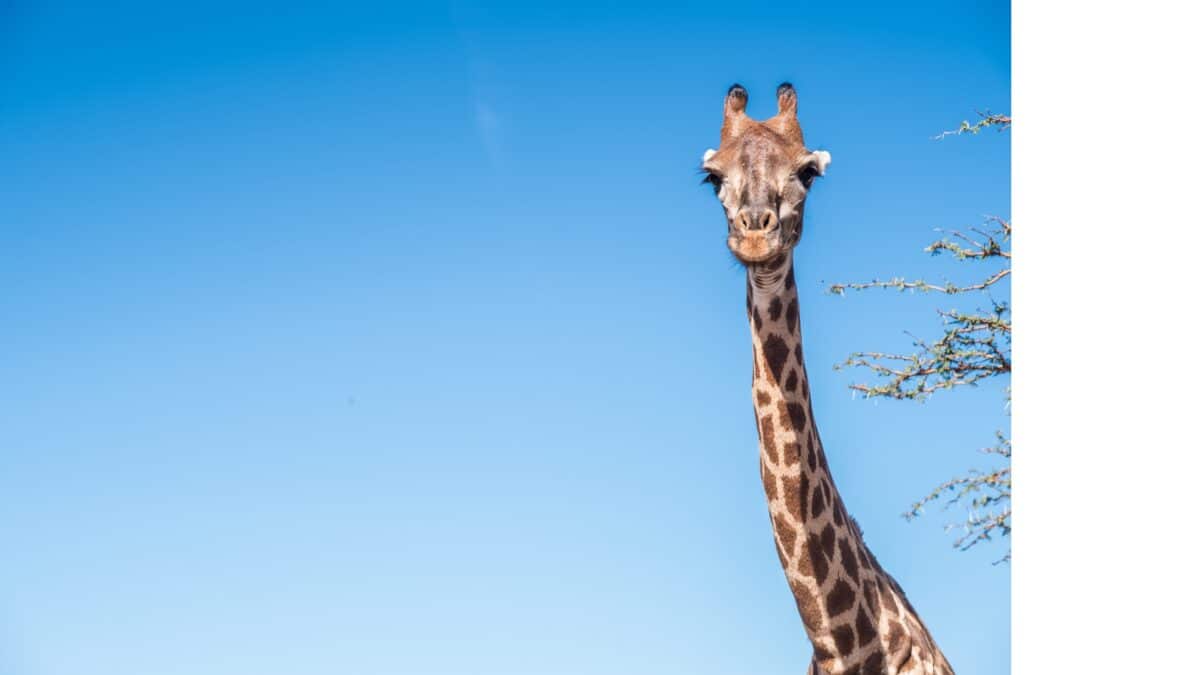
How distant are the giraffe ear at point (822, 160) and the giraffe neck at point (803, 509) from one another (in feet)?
1.76

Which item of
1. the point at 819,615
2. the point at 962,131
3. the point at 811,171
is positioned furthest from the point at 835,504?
the point at 962,131

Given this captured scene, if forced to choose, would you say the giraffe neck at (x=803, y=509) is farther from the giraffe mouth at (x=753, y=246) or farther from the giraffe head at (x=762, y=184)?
the giraffe mouth at (x=753, y=246)

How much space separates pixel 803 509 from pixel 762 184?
179 cm

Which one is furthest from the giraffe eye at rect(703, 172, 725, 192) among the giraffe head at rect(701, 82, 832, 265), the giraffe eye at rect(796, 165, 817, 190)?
the giraffe eye at rect(796, 165, 817, 190)

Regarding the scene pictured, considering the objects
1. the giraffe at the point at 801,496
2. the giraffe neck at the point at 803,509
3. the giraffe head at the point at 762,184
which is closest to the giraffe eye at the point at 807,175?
the giraffe head at the point at 762,184

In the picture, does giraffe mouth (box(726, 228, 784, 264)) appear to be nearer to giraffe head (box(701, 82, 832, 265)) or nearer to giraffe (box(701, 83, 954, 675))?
giraffe head (box(701, 82, 832, 265))

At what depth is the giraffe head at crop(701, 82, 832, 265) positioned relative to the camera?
16.0 ft

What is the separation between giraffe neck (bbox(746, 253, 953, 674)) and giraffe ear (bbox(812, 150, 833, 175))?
535mm

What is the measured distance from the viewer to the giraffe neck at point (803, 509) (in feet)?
19.7

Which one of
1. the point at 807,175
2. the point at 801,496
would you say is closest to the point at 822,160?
the point at 807,175
